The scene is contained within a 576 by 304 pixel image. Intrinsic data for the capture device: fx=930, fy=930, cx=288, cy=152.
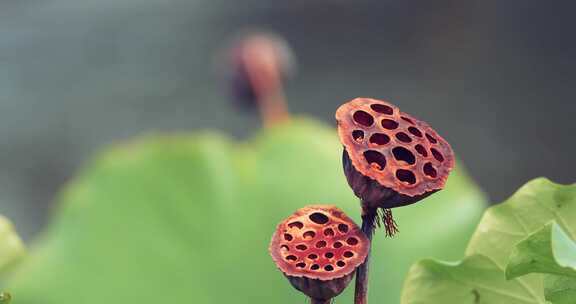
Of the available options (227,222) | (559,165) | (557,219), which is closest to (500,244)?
(557,219)

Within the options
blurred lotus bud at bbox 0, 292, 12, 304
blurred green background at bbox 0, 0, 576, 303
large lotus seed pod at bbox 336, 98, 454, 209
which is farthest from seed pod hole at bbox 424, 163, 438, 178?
blurred green background at bbox 0, 0, 576, 303

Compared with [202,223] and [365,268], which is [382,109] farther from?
[202,223]

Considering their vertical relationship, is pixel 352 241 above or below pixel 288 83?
below

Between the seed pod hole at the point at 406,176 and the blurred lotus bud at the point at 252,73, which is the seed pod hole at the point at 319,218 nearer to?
the seed pod hole at the point at 406,176

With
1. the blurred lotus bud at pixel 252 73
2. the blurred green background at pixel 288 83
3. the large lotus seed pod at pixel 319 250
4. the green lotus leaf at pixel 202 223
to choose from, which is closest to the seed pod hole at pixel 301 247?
the large lotus seed pod at pixel 319 250

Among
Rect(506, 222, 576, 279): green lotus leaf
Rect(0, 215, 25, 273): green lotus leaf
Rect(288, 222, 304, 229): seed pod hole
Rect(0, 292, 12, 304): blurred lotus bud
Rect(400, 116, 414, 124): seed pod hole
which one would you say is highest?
Rect(0, 215, 25, 273): green lotus leaf

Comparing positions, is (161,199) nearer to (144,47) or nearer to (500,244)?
(500,244)

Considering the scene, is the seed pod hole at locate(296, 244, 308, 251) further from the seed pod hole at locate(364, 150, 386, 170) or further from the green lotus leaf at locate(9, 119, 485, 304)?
the green lotus leaf at locate(9, 119, 485, 304)

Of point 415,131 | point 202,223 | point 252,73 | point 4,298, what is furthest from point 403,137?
point 252,73
